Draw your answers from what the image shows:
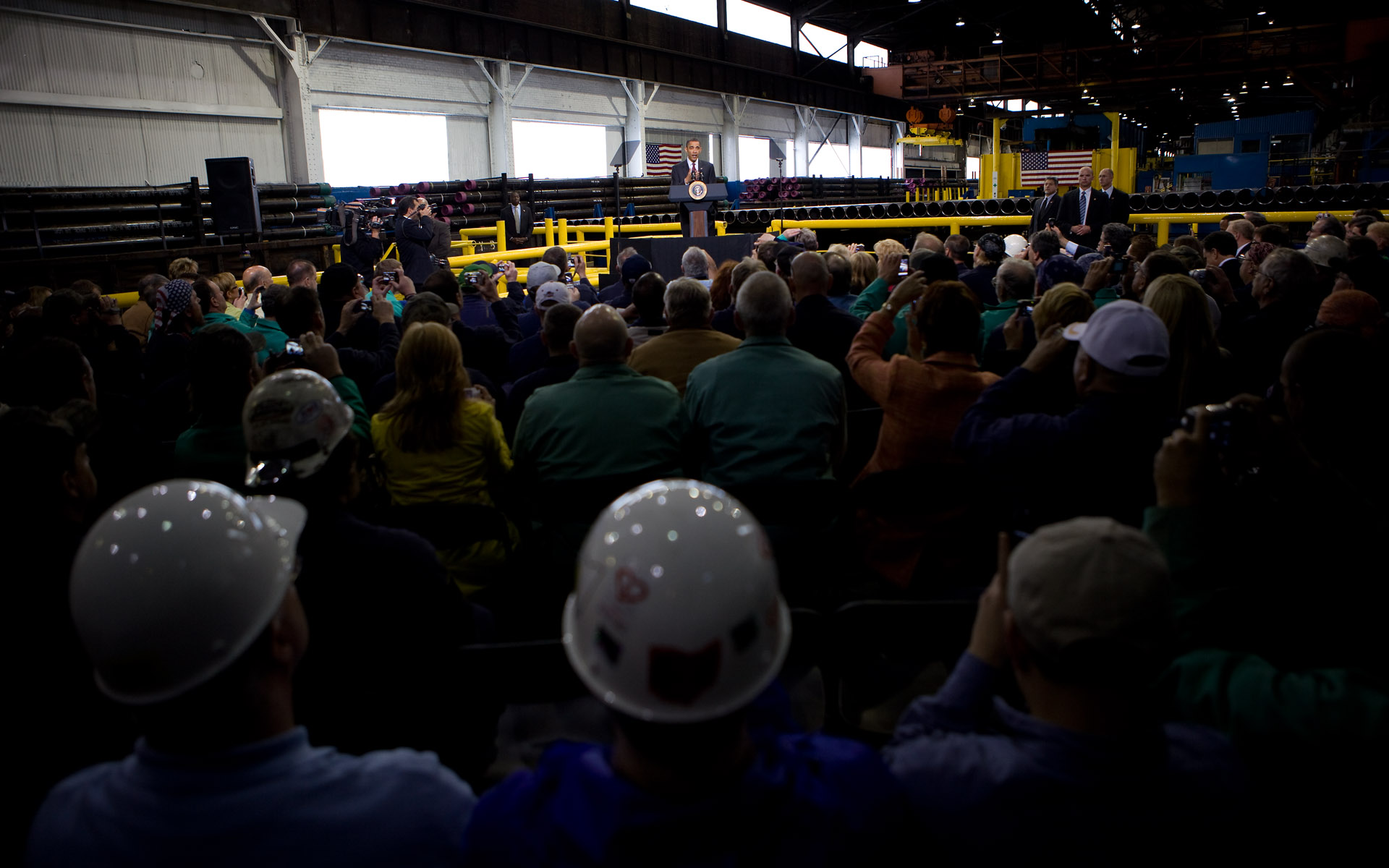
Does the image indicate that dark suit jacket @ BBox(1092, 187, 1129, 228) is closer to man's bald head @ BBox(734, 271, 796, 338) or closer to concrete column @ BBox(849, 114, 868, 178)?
man's bald head @ BBox(734, 271, 796, 338)

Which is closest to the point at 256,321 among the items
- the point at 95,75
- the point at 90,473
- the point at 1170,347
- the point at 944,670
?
the point at 90,473

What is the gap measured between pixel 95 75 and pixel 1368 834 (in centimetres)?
1647

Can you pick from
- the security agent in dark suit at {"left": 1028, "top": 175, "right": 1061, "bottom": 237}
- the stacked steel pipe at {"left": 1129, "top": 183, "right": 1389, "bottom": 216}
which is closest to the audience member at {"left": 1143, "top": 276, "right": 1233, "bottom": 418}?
the security agent in dark suit at {"left": 1028, "top": 175, "right": 1061, "bottom": 237}

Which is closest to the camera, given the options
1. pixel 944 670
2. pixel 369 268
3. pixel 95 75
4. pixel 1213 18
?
pixel 944 670

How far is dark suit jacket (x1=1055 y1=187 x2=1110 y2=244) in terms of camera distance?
938cm

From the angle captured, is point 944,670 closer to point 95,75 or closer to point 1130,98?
point 95,75

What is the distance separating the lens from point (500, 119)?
19.1m

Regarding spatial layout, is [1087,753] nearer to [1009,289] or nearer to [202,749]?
[202,749]

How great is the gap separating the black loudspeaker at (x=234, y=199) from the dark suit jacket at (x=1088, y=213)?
356 inches

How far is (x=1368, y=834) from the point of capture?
1.24 meters

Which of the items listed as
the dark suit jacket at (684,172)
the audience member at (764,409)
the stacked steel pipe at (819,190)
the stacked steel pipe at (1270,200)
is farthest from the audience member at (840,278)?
the stacked steel pipe at (819,190)

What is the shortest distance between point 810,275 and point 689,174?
900cm

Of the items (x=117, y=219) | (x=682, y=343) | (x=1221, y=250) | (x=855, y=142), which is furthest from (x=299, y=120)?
(x=855, y=142)

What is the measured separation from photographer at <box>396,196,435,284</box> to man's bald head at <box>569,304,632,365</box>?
766 cm
